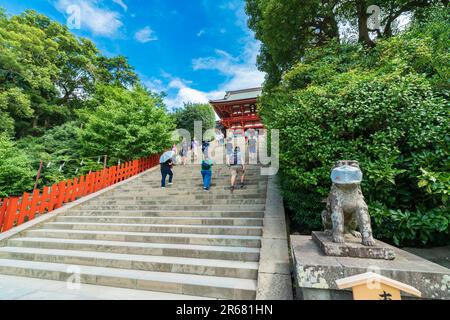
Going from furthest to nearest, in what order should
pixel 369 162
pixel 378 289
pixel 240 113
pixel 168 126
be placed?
pixel 240 113
pixel 168 126
pixel 369 162
pixel 378 289

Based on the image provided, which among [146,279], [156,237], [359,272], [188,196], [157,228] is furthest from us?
[188,196]

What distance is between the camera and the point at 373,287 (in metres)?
1.51

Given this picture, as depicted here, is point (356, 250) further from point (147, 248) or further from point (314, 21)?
point (314, 21)

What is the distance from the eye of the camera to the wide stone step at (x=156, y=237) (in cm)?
374

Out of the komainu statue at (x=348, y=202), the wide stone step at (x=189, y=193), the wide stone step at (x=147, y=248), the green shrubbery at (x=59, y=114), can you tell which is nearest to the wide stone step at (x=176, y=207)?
the wide stone step at (x=189, y=193)

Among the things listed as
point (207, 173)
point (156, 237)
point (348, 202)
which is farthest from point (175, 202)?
point (348, 202)

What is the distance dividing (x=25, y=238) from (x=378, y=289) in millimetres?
6657

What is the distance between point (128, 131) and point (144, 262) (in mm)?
8288

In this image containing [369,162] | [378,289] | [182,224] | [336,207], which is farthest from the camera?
[182,224]

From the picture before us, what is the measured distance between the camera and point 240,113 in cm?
2370

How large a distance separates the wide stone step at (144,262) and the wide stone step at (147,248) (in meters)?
0.10

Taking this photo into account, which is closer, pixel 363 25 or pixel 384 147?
pixel 384 147

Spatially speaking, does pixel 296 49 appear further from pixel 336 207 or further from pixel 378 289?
pixel 378 289

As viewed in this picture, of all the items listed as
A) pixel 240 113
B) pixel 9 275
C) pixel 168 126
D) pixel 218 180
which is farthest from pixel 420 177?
pixel 240 113
